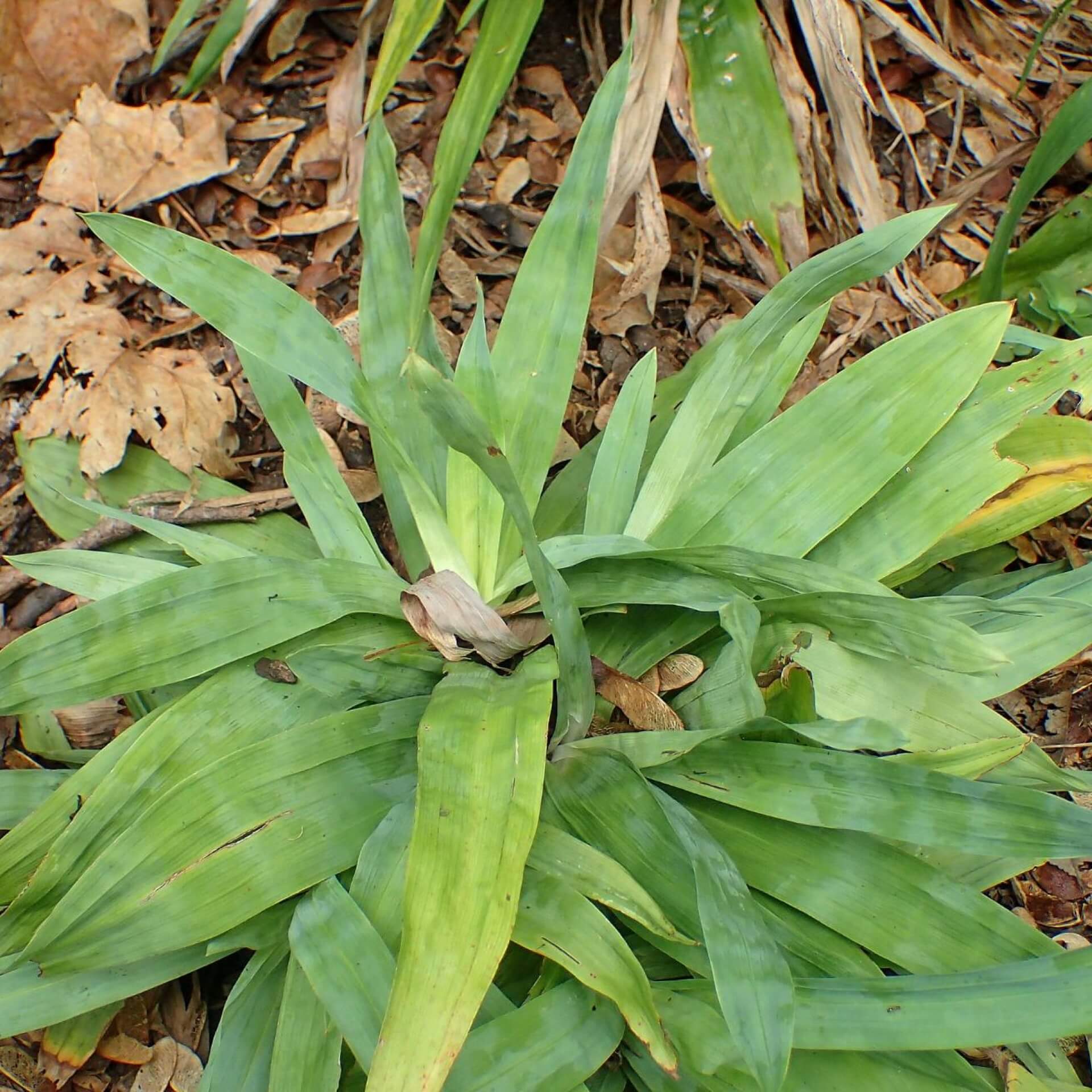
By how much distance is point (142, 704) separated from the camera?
4.09 feet

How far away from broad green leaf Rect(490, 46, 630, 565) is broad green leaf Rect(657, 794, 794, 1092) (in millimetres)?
485

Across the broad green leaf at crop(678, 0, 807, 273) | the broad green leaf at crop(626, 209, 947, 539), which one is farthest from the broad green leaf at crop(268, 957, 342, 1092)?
the broad green leaf at crop(678, 0, 807, 273)

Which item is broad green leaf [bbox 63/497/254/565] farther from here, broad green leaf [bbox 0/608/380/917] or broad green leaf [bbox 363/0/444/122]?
broad green leaf [bbox 363/0/444/122]

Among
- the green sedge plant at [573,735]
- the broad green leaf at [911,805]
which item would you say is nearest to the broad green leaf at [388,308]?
the green sedge plant at [573,735]

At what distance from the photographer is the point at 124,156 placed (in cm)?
167

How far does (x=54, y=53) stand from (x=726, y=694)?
169 cm

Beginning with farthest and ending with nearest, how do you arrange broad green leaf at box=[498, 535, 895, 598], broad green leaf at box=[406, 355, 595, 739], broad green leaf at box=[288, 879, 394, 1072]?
broad green leaf at box=[498, 535, 895, 598], broad green leaf at box=[288, 879, 394, 1072], broad green leaf at box=[406, 355, 595, 739]

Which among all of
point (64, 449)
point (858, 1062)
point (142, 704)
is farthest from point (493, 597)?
point (64, 449)

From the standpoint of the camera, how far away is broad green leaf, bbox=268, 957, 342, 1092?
94 cm

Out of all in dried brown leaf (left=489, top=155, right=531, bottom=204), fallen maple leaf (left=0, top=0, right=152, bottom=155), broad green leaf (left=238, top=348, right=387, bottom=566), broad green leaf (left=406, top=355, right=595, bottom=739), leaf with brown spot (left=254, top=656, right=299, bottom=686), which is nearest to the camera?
broad green leaf (left=406, top=355, right=595, bottom=739)

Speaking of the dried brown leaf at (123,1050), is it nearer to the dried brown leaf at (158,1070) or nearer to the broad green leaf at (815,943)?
the dried brown leaf at (158,1070)

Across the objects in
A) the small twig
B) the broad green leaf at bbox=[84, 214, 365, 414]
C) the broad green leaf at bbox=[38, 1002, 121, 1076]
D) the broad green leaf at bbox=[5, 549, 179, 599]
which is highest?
Answer: the broad green leaf at bbox=[84, 214, 365, 414]

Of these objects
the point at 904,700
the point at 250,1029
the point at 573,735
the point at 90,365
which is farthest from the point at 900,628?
the point at 90,365

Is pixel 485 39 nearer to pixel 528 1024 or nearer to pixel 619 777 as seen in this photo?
pixel 619 777
